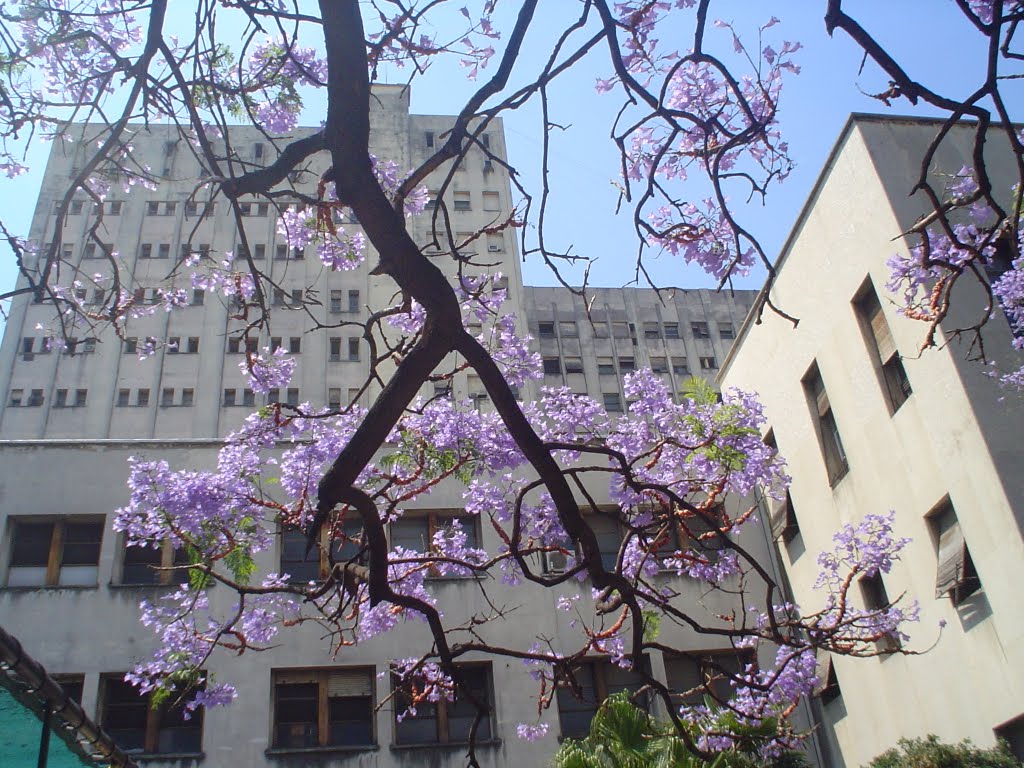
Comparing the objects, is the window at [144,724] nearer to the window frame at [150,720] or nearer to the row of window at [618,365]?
the window frame at [150,720]

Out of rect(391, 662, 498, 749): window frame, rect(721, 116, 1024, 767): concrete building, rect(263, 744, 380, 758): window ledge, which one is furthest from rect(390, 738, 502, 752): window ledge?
rect(721, 116, 1024, 767): concrete building

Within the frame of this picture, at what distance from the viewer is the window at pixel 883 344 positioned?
14773mm

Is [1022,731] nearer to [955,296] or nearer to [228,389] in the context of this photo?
[955,296]

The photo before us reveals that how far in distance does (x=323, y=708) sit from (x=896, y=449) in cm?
961

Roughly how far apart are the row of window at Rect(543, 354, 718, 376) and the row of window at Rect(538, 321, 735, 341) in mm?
1268

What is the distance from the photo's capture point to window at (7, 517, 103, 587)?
17109 millimetres

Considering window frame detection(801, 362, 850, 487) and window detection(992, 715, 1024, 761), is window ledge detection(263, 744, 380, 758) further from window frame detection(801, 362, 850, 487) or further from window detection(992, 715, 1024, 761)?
window detection(992, 715, 1024, 761)

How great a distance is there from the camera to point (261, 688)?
53.4 feet

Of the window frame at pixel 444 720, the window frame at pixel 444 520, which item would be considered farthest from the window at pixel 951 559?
the window frame at pixel 444 520

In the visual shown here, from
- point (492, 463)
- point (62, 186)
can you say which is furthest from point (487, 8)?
point (62, 186)

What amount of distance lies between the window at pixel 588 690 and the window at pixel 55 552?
8046mm

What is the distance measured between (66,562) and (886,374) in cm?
1342

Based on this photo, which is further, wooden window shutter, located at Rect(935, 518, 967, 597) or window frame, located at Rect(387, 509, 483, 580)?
window frame, located at Rect(387, 509, 483, 580)

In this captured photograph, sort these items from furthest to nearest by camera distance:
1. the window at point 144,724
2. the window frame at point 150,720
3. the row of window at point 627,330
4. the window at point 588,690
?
the row of window at point 627,330
the window at point 588,690
the window at point 144,724
the window frame at point 150,720
